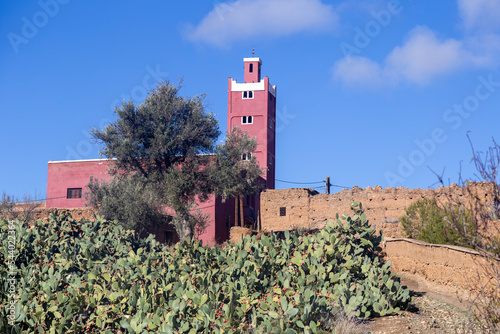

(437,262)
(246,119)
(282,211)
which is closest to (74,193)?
(246,119)

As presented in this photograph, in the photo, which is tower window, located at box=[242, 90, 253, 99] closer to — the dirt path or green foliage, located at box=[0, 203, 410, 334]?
green foliage, located at box=[0, 203, 410, 334]

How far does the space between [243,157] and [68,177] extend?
615 inches

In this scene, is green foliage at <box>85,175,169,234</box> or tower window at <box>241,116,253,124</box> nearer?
green foliage at <box>85,175,169,234</box>

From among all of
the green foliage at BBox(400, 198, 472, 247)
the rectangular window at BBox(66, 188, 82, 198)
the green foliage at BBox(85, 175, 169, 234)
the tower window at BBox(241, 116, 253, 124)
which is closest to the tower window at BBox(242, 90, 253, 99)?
the tower window at BBox(241, 116, 253, 124)

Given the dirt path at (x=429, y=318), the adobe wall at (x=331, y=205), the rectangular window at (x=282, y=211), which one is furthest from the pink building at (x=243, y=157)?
the dirt path at (x=429, y=318)

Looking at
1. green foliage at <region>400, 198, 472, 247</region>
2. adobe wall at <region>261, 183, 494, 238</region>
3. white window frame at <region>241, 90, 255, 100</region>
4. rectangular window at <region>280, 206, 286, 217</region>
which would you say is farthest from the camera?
white window frame at <region>241, 90, 255, 100</region>

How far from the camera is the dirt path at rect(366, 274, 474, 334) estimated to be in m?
8.41

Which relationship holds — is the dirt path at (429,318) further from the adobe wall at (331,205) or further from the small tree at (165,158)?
the small tree at (165,158)

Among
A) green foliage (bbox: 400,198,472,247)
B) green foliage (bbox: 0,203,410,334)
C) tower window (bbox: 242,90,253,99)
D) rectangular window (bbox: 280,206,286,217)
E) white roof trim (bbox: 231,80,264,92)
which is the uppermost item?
white roof trim (bbox: 231,80,264,92)

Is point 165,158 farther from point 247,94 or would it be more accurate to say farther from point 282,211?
point 247,94

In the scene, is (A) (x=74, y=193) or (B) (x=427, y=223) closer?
(B) (x=427, y=223)

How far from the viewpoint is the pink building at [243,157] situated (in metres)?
32.5

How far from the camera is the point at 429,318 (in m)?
9.22

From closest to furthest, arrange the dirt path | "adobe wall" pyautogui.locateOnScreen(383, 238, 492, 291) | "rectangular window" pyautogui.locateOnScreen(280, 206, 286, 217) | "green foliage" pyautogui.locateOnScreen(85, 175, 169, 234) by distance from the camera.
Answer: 1. the dirt path
2. "adobe wall" pyautogui.locateOnScreen(383, 238, 492, 291)
3. "green foliage" pyautogui.locateOnScreen(85, 175, 169, 234)
4. "rectangular window" pyautogui.locateOnScreen(280, 206, 286, 217)
